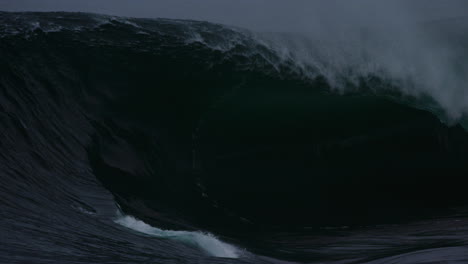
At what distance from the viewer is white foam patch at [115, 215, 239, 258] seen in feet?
18.6

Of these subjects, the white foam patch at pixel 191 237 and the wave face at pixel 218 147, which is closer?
the white foam patch at pixel 191 237

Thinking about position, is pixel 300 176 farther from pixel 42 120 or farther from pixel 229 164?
pixel 42 120

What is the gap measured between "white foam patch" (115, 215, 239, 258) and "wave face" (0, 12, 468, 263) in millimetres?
40

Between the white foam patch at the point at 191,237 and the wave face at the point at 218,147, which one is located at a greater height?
the wave face at the point at 218,147

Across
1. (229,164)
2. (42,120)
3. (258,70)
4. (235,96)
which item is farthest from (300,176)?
(42,120)

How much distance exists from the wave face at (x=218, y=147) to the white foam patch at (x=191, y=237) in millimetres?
40

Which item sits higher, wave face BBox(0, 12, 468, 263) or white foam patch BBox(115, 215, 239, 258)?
wave face BBox(0, 12, 468, 263)

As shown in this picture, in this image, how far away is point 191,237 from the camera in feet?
19.9

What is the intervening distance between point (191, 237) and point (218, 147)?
3.51 meters

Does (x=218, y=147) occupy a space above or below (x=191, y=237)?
above

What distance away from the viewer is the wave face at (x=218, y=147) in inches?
230

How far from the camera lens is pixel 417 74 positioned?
44.2 ft

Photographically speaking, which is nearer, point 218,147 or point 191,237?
point 191,237

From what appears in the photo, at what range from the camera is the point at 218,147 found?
9.46 m
